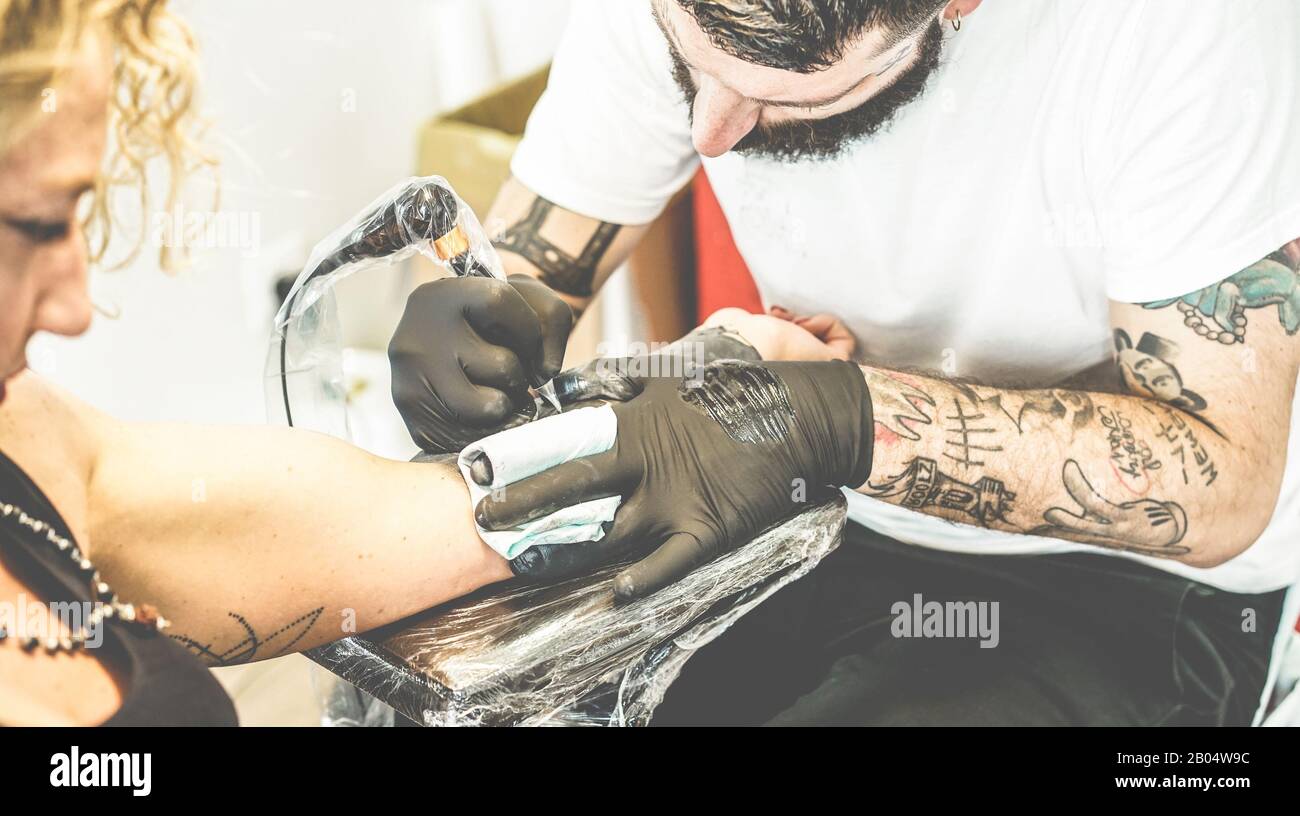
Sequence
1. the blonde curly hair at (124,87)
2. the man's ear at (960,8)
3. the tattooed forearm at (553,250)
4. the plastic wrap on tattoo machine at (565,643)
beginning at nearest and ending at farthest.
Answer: the blonde curly hair at (124,87)
the plastic wrap on tattoo machine at (565,643)
the man's ear at (960,8)
the tattooed forearm at (553,250)

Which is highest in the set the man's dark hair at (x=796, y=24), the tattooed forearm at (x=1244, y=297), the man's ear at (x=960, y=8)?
the man's ear at (x=960, y=8)

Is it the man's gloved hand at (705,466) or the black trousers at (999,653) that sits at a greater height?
the man's gloved hand at (705,466)

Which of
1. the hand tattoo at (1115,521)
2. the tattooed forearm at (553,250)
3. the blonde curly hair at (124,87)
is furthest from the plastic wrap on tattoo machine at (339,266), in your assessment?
the hand tattoo at (1115,521)

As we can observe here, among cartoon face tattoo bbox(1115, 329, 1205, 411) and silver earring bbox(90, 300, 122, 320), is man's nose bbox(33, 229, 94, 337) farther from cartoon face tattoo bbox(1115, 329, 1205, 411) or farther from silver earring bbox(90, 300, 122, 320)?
cartoon face tattoo bbox(1115, 329, 1205, 411)

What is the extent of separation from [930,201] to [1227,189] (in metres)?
0.26

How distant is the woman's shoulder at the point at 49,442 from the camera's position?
75cm

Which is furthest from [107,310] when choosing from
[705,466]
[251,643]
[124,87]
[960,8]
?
[960,8]

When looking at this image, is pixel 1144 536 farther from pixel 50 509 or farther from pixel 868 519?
pixel 50 509

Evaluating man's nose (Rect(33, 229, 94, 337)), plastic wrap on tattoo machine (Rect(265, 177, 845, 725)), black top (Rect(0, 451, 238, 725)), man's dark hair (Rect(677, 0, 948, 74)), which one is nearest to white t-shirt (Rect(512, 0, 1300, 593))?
man's dark hair (Rect(677, 0, 948, 74))

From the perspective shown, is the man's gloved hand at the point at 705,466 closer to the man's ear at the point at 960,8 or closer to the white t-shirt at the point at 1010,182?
the white t-shirt at the point at 1010,182

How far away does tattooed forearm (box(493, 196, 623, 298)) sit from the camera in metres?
1.14

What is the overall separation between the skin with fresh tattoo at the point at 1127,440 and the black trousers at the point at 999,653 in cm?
12

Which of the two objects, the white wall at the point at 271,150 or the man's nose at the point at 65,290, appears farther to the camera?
the white wall at the point at 271,150
